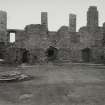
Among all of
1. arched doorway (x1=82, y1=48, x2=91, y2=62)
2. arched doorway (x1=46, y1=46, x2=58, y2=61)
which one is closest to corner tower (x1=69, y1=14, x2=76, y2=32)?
arched doorway (x1=82, y1=48, x2=91, y2=62)

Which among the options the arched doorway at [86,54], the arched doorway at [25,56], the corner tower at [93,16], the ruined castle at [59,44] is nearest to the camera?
the arched doorway at [25,56]

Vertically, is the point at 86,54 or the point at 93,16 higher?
the point at 93,16

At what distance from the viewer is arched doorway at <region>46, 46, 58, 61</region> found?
23.3m

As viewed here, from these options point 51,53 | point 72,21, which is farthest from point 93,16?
point 51,53

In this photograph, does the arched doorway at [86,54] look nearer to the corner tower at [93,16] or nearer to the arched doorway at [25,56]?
the corner tower at [93,16]

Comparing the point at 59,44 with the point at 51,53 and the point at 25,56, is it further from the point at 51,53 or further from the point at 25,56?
the point at 25,56

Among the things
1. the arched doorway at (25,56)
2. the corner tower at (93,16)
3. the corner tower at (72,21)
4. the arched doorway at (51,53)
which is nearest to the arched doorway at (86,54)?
the corner tower at (93,16)

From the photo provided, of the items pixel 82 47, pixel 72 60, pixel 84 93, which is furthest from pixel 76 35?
pixel 84 93

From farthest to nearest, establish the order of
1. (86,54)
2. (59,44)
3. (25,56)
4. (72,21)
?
(72,21)
(86,54)
(59,44)
(25,56)

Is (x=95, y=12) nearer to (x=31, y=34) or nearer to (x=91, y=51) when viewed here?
(x=91, y=51)

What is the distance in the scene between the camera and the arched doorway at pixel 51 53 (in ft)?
76.3

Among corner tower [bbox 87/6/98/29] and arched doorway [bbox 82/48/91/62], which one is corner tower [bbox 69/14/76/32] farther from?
arched doorway [bbox 82/48/91/62]

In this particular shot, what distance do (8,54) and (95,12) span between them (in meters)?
14.9

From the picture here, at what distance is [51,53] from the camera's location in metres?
23.7
